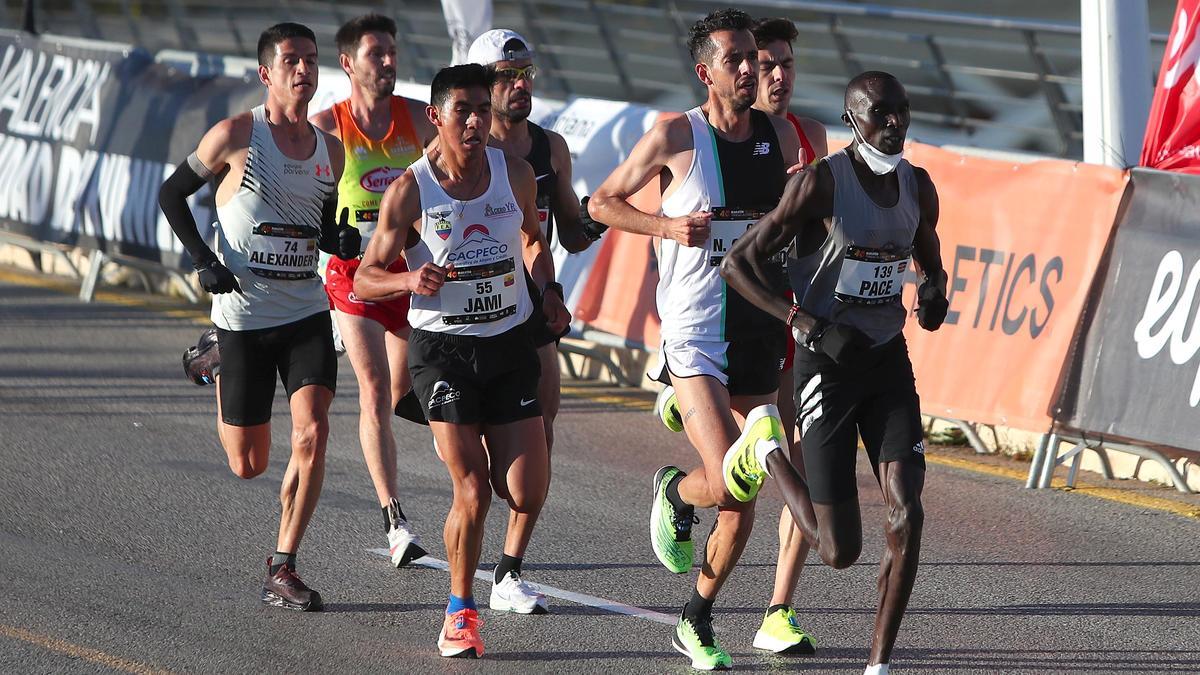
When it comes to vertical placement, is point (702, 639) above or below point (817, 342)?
below

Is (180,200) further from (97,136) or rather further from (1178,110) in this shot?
(97,136)

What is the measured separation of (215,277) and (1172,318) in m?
4.59

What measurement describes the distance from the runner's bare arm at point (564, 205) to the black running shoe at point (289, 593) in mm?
1776

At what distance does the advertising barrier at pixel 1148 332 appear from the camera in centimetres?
838

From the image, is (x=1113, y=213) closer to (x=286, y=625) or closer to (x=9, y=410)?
(x=286, y=625)

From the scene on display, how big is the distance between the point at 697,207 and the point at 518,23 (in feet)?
67.0

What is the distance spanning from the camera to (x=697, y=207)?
633 centimetres

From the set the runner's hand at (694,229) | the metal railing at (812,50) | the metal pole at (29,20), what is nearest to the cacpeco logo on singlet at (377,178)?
the runner's hand at (694,229)

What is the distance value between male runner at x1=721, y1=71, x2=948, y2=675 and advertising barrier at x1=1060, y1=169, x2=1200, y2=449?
2.99m

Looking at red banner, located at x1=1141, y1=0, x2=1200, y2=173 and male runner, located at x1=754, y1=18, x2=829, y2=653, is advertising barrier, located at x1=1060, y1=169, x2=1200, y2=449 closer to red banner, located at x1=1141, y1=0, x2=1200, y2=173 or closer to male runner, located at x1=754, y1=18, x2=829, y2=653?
red banner, located at x1=1141, y1=0, x2=1200, y2=173

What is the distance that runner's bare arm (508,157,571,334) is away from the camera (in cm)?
642

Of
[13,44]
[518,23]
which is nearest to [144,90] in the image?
[13,44]

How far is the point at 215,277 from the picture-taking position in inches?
266

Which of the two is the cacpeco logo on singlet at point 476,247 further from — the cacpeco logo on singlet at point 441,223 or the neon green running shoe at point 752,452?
the neon green running shoe at point 752,452
